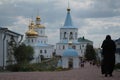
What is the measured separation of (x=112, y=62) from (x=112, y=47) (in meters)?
0.79

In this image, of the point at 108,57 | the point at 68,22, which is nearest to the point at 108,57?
the point at 108,57

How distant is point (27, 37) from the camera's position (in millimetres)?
109500

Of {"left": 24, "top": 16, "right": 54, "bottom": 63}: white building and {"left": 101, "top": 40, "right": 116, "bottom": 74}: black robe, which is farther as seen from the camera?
{"left": 24, "top": 16, "right": 54, "bottom": 63}: white building

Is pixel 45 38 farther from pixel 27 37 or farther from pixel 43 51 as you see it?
pixel 27 37

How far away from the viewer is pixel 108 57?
1956 centimetres

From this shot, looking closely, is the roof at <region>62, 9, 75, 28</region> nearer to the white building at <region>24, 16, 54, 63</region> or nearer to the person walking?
the white building at <region>24, 16, 54, 63</region>

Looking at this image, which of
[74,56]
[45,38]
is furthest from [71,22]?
[74,56]

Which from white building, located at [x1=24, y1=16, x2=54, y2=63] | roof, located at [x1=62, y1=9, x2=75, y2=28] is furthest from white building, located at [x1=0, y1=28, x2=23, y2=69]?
roof, located at [x1=62, y1=9, x2=75, y2=28]

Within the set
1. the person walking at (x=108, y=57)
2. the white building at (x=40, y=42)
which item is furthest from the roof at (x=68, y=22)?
the person walking at (x=108, y=57)

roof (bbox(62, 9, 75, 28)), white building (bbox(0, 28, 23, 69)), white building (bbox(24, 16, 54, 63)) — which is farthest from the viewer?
roof (bbox(62, 9, 75, 28))

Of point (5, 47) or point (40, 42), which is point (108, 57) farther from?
point (40, 42)

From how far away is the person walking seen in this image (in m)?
19.4

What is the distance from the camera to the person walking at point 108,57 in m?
19.4

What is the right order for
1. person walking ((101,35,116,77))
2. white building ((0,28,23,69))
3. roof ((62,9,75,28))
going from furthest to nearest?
roof ((62,9,75,28)), white building ((0,28,23,69)), person walking ((101,35,116,77))
